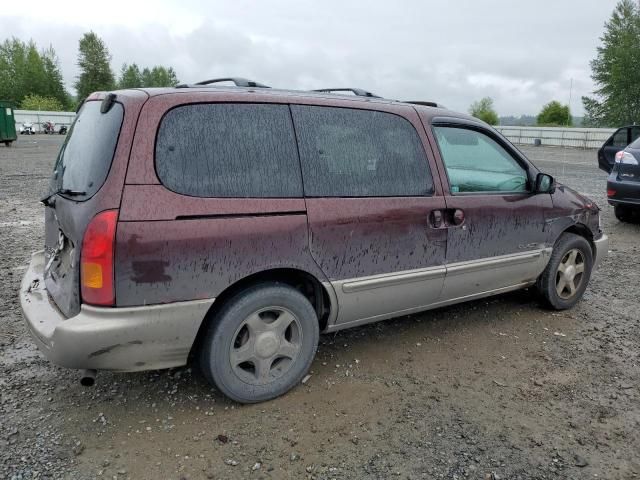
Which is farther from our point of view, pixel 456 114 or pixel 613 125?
pixel 613 125

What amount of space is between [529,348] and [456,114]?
1.79 metres

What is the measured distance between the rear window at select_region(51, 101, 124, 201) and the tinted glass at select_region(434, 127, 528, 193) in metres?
2.11

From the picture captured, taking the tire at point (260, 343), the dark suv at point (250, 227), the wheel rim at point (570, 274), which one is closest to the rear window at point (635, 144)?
the wheel rim at point (570, 274)

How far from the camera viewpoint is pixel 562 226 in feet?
14.1

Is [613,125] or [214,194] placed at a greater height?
[613,125]

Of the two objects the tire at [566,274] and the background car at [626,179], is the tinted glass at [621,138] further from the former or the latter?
the tire at [566,274]

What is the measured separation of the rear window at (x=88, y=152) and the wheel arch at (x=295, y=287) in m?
0.86

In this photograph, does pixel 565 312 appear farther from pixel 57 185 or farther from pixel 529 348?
pixel 57 185

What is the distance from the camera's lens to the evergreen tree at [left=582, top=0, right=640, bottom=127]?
47.4 m

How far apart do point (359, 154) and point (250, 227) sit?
2.95ft

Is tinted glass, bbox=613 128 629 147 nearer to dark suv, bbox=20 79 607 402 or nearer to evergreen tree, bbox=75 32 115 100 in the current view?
dark suv, bbox=20 79 607 402

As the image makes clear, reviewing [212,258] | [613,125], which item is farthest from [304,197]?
[613,125]

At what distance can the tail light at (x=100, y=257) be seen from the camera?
2.47 m

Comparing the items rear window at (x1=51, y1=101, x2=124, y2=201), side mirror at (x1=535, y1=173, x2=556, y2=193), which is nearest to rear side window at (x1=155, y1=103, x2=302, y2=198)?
rear window at (x1=51, y1=101, x2=124, y2=201)
